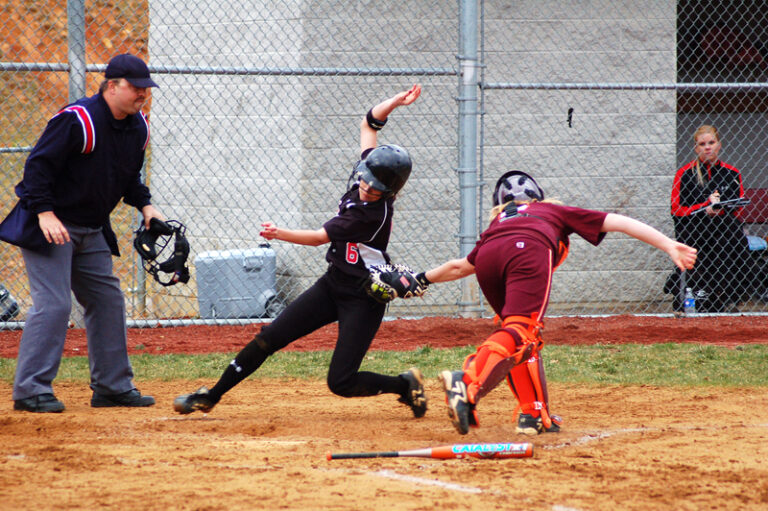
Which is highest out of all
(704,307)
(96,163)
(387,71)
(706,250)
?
(387,71)

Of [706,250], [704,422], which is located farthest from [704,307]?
[704,422]

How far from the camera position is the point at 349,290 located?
17.6 feet

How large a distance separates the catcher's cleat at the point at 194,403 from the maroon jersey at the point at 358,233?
1068 millimetres

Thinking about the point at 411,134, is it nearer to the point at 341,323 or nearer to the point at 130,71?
the point at 130,71

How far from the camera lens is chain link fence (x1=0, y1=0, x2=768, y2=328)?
404 inches

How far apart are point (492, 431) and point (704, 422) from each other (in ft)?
4.26

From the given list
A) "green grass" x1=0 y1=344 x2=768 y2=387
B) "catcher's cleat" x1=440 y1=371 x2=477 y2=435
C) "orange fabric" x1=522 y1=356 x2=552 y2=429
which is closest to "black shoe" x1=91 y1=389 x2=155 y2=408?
"green grass" x1=0 y1=344 x2=768 y2=387

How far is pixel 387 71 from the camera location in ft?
30.0

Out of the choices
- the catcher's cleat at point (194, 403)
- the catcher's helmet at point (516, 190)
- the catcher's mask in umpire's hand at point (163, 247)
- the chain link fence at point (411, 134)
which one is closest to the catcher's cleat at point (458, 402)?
the catcher's helmet at point (516, 190)

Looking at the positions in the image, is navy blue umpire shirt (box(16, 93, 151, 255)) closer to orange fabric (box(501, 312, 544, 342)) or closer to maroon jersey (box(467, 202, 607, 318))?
maroon jersey (box(467, 202, 607, 318))

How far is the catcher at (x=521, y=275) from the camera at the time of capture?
455 centimetres

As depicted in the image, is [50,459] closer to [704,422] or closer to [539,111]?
[704,422]

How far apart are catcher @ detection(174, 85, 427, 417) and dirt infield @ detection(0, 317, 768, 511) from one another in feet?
0.87

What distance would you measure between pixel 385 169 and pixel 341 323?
94 cm
